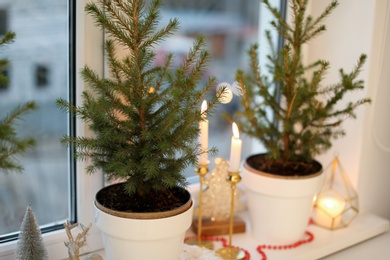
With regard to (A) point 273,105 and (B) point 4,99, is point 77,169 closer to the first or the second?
(B) point 4,99

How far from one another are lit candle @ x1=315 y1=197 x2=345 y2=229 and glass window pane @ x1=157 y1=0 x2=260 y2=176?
34cm

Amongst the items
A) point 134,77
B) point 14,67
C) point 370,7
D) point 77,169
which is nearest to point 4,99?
point 14,67

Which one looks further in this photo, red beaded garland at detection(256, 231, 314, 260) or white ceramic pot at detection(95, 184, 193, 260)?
red beaded garland at detection(256, 231, 314, 260)

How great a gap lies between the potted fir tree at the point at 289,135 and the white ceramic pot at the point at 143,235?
305 millimetres

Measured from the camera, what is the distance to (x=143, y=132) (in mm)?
888

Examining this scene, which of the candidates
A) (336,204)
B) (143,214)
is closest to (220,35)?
(336,204)

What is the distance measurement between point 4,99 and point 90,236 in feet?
1.24

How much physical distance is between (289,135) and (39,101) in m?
0.64

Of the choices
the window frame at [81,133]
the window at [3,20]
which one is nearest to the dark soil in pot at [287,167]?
the window frame at [81,133]

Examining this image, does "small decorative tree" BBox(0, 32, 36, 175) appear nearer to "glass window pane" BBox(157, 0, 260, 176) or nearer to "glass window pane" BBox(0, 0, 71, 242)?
"glass window pane" BBox(0, 0, 71, 242)

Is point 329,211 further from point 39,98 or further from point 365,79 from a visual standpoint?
point 39,98

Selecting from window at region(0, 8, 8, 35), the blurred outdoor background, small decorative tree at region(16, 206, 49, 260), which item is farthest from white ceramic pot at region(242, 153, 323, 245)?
window at region(0, 8, 8, 35)

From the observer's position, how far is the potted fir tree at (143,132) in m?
0.88

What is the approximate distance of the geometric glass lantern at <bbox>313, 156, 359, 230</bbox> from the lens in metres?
1.32
